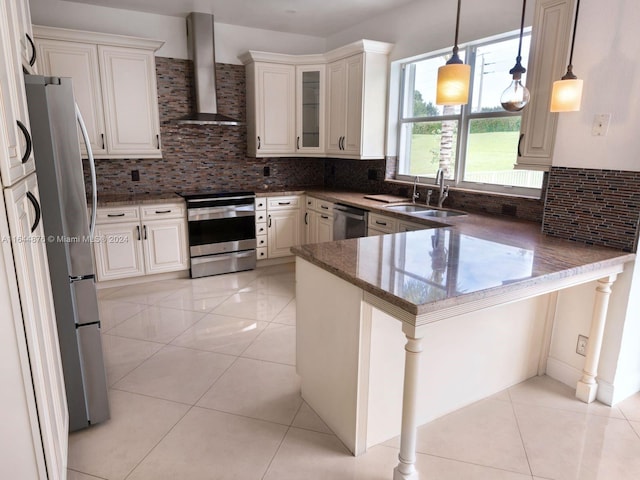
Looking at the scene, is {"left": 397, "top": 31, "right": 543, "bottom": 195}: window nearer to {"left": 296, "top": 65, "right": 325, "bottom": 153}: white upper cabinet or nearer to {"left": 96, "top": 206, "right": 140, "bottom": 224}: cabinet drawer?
{"left": 296, "top": 65, "right": 325, "bottom": 153}: white upper cabinet

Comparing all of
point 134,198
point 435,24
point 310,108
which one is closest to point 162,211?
point 134,198

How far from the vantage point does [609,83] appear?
6.95 ft

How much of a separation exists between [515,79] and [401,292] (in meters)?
1.25

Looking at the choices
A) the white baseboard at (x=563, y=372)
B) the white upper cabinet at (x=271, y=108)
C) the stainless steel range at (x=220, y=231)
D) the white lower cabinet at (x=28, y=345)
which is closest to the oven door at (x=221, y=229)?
the stainless steel range at (x=220, y=231)

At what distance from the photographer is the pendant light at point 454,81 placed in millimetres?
1892

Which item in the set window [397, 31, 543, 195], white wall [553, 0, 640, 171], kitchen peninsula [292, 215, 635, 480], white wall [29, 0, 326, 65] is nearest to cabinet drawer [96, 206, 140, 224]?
white wall [29, 0, 326, 65]

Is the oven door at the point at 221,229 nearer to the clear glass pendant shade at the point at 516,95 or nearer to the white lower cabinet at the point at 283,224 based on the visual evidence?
the white lower cabinet at the point at 283,224

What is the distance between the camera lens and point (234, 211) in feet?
14.7

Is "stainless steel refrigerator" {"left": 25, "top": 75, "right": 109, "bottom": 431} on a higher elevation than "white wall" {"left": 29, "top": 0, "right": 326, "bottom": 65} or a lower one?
lower

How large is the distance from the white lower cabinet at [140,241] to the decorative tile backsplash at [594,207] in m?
3.30

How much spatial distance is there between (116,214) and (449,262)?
322cm

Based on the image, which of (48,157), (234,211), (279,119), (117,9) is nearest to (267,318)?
(234,211)

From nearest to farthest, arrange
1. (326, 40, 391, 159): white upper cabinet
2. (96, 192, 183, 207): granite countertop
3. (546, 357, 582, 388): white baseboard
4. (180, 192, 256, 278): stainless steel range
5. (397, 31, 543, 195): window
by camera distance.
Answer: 1. (546, 357, 582, 388): white baseboard
2. (397, 31, 543, 195): window
3. (96, 192, 183, 207): granite countertop
4. (326, 40, 391, 159): white upper cabinet
5. (180, 192, 256, 278): stainless steel range

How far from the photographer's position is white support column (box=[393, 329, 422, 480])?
159 centimetres
